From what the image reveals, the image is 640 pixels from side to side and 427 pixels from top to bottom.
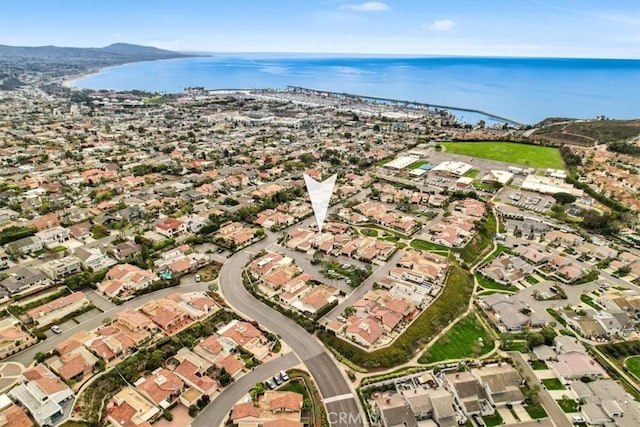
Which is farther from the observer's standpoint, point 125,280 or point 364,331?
point 125,280

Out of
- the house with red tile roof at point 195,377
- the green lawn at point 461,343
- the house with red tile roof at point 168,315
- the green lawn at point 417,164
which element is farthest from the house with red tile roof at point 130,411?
the green lawn at point 417,164

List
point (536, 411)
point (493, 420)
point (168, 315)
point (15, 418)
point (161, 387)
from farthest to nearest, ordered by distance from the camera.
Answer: point (168, 315) < point (161, 387) < point (536, 411) < point (493, 420) < point (15, 418)

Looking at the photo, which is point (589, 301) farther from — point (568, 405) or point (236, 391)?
point (236, 391)

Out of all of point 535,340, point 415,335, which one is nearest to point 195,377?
point 415,335

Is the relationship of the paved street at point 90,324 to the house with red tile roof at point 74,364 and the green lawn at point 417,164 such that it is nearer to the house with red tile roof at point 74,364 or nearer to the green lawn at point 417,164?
the house with red tile roof at point 74,364

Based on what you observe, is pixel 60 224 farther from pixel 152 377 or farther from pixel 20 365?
pixel 152 377
